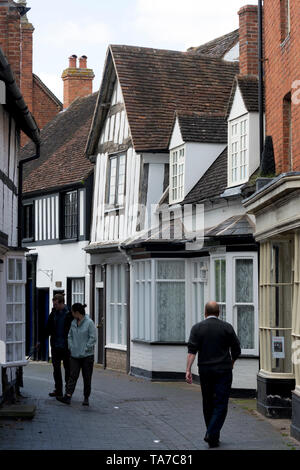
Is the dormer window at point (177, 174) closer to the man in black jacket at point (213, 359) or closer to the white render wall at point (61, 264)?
the white render wall at point (61, 264)

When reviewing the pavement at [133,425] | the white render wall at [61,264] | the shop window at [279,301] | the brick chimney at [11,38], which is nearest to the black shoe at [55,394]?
the pavement at [133,425]

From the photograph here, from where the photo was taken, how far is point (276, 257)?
16438mm

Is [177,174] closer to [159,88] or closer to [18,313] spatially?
[159,88]

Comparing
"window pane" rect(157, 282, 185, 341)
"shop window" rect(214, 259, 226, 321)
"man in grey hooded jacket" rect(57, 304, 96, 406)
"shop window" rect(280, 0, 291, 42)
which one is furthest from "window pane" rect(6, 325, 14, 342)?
"shop window" rect(280, 0, 291, 42)

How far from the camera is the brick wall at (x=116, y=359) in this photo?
1048 inches

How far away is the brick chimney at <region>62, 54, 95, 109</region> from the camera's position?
4128 centimetres

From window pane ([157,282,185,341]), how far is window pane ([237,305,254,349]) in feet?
13.1

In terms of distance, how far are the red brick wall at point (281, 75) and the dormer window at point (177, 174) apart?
667 cm

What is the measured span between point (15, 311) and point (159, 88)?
36.3 feet

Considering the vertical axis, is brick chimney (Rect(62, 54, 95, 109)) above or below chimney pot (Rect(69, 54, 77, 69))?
below

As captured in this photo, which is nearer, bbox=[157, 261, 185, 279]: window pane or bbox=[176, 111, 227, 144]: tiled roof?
bbox=[157, 261, 185, 279]: window pane

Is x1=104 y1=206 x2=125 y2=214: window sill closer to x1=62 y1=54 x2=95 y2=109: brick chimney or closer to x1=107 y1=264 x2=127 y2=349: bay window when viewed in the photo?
x1=107 y1=264 x2=127 y2=349: bay window

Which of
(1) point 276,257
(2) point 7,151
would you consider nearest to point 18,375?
(2) point 7,151
